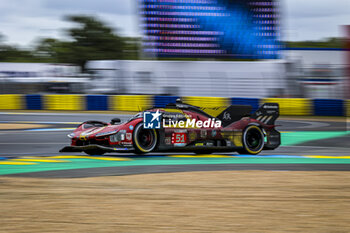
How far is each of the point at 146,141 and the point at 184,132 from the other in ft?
2.24

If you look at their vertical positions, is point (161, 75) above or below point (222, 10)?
below

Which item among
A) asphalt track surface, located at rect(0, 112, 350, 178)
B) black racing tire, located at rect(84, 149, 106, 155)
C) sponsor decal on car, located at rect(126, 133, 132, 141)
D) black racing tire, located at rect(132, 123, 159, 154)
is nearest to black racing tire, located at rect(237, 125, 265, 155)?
asphalt track surface, located at rect(0, 112, 350, 178)

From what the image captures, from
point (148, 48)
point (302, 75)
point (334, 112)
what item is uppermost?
point (148, 48)

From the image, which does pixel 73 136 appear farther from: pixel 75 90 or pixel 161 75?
pixel 75 90

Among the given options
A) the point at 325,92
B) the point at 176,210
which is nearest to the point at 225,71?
the point at 325,92

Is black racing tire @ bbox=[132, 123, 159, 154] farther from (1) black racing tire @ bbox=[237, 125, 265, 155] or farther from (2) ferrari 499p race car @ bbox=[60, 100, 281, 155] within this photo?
(1) black racing tire @ bbox=[237, 125, 265, 155]

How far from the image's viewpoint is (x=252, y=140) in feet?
33.0

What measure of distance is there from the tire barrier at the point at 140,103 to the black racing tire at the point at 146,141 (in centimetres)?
1242

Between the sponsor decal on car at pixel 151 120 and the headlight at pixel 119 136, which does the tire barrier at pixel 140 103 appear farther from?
the headlight at pixel 119 136

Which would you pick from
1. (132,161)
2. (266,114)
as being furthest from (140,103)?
(132,161)

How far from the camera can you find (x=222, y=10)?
83.3 ft

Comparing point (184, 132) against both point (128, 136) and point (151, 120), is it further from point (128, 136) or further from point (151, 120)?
point (128, 136)

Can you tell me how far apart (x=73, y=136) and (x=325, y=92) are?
16423mm

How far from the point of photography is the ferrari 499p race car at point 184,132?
9.08 meters
